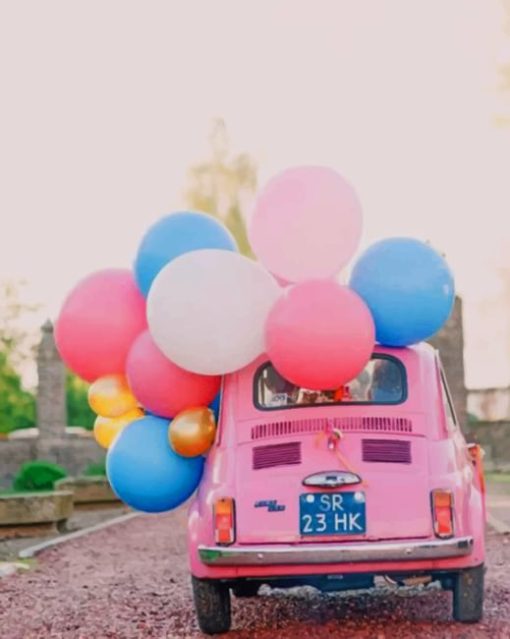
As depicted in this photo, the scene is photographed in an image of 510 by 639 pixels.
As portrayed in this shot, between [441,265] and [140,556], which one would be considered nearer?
[441,265]

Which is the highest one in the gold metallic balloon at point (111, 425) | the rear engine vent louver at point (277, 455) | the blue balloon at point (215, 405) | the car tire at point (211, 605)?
the blue balloon at point (215, 405)

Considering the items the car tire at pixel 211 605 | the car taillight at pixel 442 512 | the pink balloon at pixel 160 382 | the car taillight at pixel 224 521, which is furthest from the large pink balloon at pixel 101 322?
the car taillight at pixel 442 512

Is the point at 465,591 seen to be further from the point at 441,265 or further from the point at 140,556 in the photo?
the point at 140,556

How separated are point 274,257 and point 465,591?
2.47 metres

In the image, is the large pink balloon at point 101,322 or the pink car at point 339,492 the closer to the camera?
the pink car at point 339,492

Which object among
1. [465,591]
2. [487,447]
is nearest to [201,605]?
[465,591]

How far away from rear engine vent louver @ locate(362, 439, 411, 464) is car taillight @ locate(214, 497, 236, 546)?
2.97 feet

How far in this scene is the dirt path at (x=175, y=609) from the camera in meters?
8.29

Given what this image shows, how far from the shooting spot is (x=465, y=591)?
798 cm

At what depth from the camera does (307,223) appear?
26.6 feet

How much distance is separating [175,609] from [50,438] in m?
22.0

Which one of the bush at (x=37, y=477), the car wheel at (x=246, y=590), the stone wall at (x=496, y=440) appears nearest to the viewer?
the car wheel at (x=246, y=590)

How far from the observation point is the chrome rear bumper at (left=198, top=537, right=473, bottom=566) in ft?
24.9

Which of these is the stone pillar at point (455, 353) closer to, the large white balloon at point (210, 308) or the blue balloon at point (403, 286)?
the blue balloon at point (403, 286)
